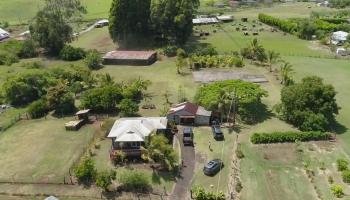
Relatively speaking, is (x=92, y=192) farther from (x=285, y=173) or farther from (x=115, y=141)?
(x=285, y=173)

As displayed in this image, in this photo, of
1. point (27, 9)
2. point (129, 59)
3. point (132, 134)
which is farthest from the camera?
point (27, 9)

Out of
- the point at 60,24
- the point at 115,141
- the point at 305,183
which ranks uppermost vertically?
the point at 60,24

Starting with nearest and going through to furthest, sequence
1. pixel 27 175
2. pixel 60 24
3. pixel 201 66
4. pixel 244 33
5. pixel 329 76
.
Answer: pixel 27 175 < pixel 329 76 < pixel 201 66 < pixel 60 24 < pixel 244 33

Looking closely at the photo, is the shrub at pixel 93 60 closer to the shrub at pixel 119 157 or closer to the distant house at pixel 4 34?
the distant house at pixel 4 34

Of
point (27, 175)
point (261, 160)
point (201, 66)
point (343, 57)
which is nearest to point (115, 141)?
point (27, 175)

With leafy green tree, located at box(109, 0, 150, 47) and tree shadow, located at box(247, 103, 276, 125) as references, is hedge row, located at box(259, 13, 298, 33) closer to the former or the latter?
leafy green tree, located at box(109, 0, 150, 47)

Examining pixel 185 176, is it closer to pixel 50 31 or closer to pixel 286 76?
pixel 286 76

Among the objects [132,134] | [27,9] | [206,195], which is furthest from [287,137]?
[27,9]
